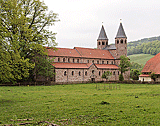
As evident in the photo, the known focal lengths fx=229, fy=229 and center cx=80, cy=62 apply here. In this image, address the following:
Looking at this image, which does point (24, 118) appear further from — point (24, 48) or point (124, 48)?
point (124, 48)

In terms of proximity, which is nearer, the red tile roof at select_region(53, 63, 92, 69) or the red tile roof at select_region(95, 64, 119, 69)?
the red tile roof at select_region(53, 63, 92, 69)

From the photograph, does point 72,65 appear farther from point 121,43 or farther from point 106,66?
point 121,43

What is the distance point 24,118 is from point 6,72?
8.02 metres

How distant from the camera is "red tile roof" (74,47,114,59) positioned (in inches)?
3126

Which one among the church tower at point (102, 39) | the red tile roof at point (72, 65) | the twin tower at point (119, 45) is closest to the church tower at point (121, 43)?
the twin tower at point (119, 45)

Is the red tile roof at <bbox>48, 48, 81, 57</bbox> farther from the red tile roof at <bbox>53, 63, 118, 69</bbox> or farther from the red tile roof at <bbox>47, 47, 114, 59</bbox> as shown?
the red tile roof at <bbox>53, 63, 118, 69</bbox>

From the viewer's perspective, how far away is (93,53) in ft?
270

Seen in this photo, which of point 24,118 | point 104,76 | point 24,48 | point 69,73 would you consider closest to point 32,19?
point 24,48

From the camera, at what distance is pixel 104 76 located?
7156cm

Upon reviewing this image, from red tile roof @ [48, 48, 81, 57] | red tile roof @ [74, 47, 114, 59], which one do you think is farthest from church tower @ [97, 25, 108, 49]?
red tile roof @ [48, 48, 81, 57]

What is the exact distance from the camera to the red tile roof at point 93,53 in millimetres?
79406

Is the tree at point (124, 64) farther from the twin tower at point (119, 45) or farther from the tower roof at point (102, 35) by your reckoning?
the tower roof at point (102, 35)

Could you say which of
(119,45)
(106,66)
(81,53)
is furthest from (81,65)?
(119,45)

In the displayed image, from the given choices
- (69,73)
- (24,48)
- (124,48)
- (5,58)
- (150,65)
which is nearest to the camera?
(5,58)
